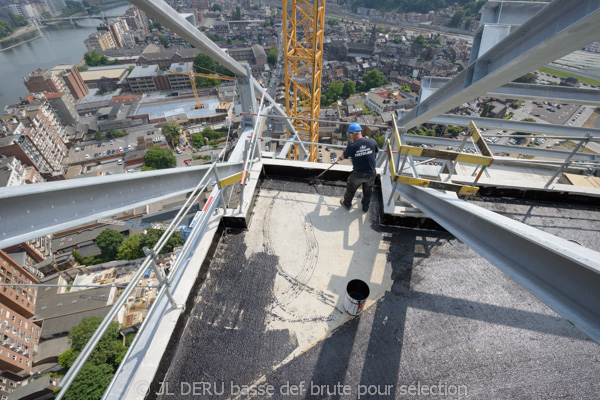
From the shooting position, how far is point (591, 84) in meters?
47.7

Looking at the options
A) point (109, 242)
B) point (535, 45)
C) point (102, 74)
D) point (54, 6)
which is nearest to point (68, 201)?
point (535, 45)

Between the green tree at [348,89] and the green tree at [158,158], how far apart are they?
121 feet

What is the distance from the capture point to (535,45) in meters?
2.77

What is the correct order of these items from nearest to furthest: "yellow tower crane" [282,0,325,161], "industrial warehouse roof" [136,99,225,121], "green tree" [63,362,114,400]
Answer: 1. "green tree" [63,362,114,400]
2. "yellow tower crane" [282,0,325,161]
3. "industrial warehouse roof" [136,99,225,121]

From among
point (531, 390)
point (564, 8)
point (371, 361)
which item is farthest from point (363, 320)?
point (564, 8)

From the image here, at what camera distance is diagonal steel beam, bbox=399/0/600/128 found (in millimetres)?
2328

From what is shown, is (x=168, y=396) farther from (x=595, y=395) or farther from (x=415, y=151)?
(x=595, y=395)

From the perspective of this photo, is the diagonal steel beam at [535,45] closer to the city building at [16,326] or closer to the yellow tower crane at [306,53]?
the yellow tower crane at [306,53]

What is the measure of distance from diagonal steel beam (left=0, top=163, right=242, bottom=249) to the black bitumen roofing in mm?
1833

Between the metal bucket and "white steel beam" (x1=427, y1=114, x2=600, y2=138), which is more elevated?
the metal bucket

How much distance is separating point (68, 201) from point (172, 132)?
160 ft

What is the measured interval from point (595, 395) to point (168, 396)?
4.64 metres

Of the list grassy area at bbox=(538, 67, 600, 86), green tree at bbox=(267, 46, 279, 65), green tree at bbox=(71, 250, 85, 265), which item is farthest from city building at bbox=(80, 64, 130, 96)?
grassy area at bbox=(538, 67, 600, 86)

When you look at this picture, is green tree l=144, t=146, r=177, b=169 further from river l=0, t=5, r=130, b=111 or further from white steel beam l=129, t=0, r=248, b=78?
white steel beam l=129, t=0, r=248, b=78
